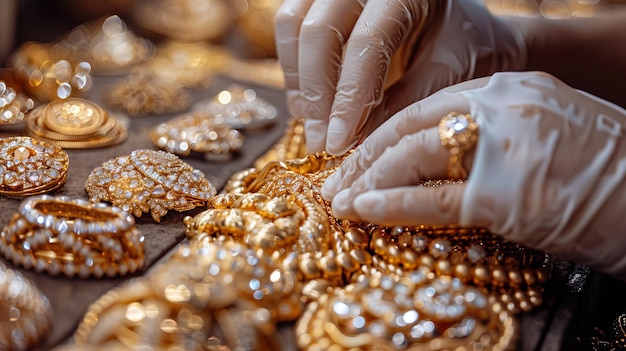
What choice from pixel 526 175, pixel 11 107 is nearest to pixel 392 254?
pixel 526 175

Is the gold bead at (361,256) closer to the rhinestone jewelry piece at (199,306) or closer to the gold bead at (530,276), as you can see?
the rhinestone jewelry piece at (199,306)

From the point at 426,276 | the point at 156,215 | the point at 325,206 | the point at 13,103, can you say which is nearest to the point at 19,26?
the point at 13,103

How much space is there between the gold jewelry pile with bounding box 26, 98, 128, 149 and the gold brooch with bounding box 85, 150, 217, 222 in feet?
0.80

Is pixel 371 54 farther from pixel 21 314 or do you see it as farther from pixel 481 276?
pixel 21 314

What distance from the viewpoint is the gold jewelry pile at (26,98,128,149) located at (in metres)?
1.38

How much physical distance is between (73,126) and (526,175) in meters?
1.01

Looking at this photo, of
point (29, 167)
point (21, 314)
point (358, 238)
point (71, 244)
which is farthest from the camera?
point (29, 167)

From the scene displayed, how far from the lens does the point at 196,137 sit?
1.44m

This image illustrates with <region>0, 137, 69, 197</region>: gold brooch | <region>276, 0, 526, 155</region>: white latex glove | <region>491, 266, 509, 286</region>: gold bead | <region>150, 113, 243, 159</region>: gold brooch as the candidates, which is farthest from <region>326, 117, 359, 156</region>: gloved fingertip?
<region>0, 137, 69, 197</region>: gold brooch

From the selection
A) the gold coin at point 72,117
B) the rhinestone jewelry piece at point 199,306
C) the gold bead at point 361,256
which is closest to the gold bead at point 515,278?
the gold bead at point 361,256

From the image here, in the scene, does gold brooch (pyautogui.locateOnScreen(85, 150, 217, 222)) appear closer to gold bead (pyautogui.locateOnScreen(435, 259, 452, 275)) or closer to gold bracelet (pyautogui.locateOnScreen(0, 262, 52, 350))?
gold bracelet (pyautogui.locateOnScreen(0, 262, 52, 350))

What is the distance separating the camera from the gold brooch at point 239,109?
63.3 inches

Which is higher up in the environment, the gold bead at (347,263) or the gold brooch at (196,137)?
the gold bead at (347,263)

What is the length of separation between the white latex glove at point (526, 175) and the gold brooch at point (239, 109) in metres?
0.67
